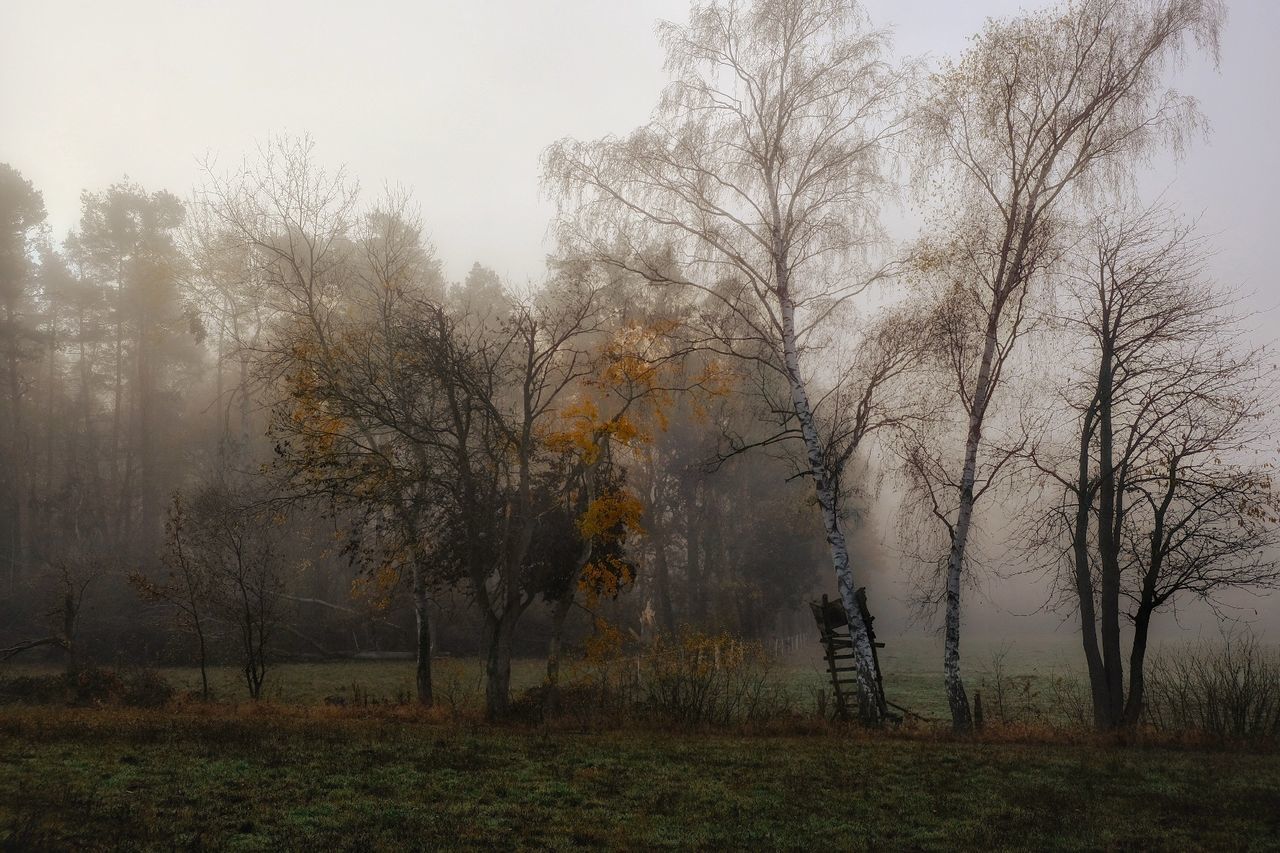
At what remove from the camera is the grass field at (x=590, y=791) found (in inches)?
294

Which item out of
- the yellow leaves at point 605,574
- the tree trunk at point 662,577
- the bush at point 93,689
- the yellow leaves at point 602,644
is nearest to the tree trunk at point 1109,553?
the yellow leaves at point 605,574

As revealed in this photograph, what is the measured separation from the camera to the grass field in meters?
7.46

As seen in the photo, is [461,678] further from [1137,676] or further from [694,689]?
[1137,676]

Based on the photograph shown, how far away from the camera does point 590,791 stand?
9.38 meters

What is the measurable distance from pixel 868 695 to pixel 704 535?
22.6 metres

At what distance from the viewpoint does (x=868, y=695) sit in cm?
1522

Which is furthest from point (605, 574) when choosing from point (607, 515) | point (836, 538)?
point (836, 538)

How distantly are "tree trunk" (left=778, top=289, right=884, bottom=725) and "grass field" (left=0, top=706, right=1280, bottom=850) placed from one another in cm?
159

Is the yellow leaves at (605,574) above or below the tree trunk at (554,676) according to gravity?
above

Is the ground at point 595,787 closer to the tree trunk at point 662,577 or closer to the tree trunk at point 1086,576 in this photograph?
the tree trunk at point 1086,576

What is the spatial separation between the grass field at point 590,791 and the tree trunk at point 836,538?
1.59m

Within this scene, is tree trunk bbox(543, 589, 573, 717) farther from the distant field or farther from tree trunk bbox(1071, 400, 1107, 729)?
tree trunk bbox(1071, 400, 1107, 729)

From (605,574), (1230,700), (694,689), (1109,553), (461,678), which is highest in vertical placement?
(1109,553)

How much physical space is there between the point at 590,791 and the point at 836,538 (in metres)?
7.58
